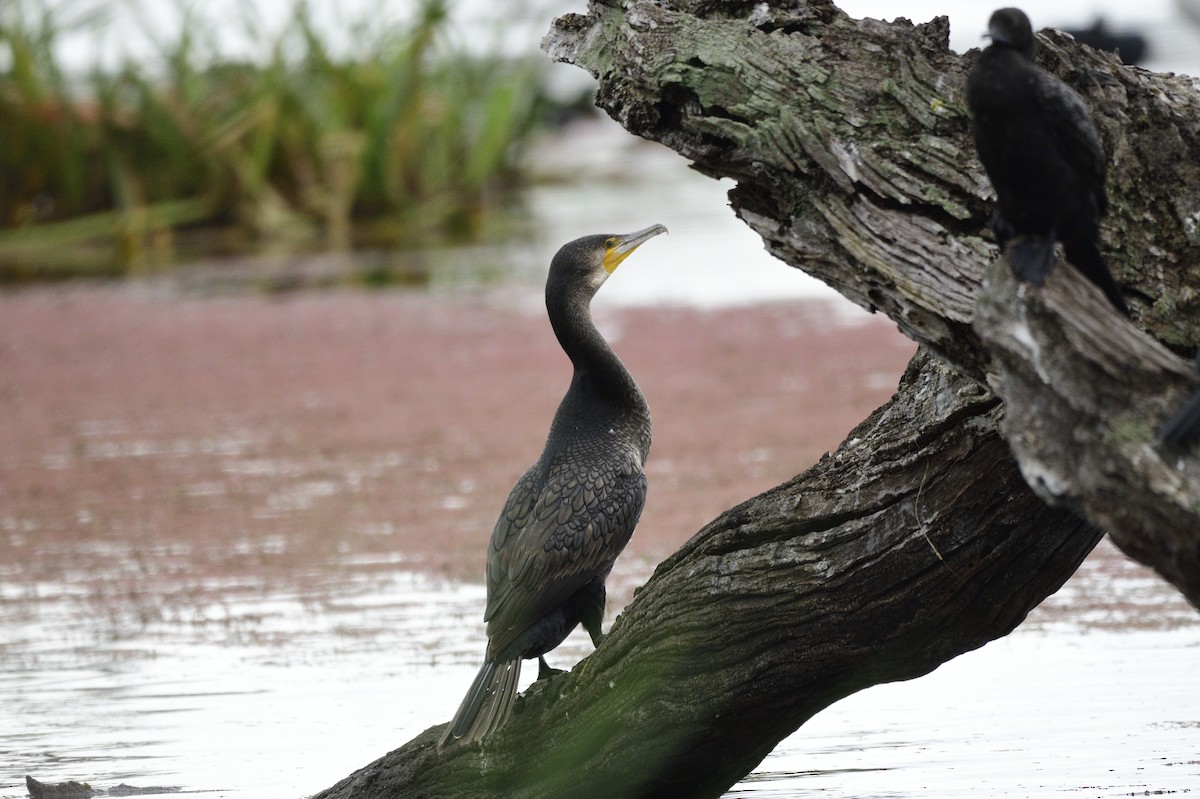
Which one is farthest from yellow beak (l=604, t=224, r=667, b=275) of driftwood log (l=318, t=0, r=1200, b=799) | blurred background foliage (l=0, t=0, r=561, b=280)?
blurred background foliage (l=0, t=0, r=561, b=280)

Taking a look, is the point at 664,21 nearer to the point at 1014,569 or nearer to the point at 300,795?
the point at 1014,569

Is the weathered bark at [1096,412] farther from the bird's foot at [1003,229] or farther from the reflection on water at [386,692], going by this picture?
the reflection on water at [386,692]

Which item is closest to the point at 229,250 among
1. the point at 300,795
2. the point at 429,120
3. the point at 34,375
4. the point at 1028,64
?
the point at 429,120

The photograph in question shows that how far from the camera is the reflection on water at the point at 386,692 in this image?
4.42 metres

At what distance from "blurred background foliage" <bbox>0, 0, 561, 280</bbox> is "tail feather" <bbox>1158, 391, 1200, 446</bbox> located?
554 inches

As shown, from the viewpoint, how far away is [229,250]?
17156 millimetres

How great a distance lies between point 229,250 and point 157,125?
146 centimetres

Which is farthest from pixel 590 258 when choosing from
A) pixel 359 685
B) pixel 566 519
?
pixel 359 685

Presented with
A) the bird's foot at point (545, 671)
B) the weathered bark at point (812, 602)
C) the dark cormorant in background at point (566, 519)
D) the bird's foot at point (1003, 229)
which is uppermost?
the dark cormorant in background at point (566, 519)

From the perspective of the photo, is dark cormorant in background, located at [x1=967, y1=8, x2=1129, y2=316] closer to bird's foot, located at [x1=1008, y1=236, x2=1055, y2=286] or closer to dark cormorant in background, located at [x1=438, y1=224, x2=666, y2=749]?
bird's foot, located at [x1=1008, y1=236, x2=1055, y2=286]

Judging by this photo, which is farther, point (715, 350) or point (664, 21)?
point (715, 350)

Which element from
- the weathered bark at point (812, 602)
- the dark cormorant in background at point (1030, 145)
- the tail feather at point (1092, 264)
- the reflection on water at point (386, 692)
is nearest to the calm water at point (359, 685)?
the reflection on water at point (386, 692)

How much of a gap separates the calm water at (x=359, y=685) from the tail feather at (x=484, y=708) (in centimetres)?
65

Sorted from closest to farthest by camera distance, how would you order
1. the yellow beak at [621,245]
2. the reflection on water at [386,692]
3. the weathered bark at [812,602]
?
the weathered bark at [812,602] → the reflection on water at [386,692] → the yellow beak at [621,245]
